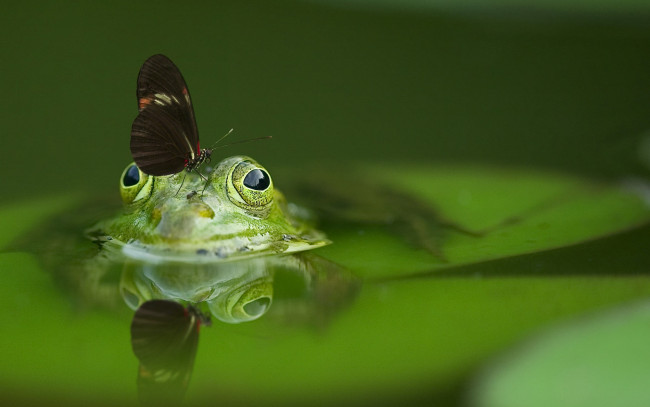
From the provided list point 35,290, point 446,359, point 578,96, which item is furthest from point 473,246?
point 578,96

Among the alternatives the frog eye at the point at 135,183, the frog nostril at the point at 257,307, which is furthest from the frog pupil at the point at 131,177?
the frog nostril at the point at 257,307

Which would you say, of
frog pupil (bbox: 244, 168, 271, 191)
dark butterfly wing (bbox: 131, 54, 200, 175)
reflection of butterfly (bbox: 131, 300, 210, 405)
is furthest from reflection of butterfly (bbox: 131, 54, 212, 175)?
reflection of butterfly (bbox: 131, 300, 210, 405)

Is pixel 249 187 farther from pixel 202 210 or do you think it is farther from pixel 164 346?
pixel 164 346

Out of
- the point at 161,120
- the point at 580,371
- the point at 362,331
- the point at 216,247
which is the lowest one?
the point at 580,371

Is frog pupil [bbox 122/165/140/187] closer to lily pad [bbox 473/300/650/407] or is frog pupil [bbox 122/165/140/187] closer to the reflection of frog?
the reflection of frog

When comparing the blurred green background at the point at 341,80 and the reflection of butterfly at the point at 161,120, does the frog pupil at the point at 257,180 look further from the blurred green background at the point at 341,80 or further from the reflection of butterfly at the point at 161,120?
the blurred green background at the point at 341,80

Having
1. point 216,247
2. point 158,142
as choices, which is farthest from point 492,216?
point 158,142

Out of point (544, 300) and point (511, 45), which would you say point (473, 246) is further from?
point (511, 45)
